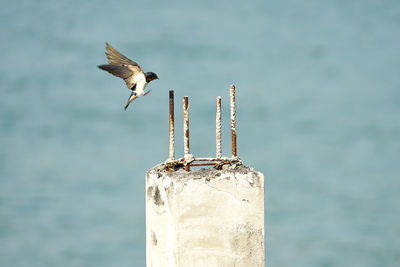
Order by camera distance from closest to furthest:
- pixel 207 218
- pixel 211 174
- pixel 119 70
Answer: pixel 207 218, pixel 211 174, pixel 119 70

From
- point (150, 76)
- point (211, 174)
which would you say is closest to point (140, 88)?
point (150, 76)

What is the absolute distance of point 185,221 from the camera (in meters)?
3.86

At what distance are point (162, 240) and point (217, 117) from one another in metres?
0.92

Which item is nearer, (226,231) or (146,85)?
(226,231)

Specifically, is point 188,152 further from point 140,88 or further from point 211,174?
point 140,88

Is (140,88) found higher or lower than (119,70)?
lower

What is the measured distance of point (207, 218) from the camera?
3.91m

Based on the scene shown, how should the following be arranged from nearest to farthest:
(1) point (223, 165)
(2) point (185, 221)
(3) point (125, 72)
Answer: (2) point (185, 221)
(1) point (223, 165)
(3) point (125, 72)

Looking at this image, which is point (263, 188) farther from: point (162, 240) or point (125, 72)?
point (125, 72)

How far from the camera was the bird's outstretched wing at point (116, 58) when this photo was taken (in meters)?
5.76

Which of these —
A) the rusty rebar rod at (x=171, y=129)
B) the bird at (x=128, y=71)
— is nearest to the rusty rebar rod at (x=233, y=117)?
the rusty rebar rod at (x=171, y=129)

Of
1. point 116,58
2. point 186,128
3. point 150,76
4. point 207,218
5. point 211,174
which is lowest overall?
point 207,218

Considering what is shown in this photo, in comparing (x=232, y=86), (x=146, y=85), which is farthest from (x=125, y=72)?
(x=232, y=86)

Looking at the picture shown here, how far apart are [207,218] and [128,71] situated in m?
2.35
